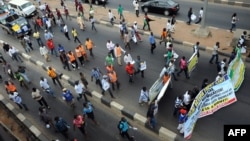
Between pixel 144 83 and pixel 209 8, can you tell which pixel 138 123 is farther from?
pixel 209 8

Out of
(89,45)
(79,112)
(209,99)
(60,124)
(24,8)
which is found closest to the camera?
(209,99)

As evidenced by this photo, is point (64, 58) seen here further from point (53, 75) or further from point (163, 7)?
point (163, 7)

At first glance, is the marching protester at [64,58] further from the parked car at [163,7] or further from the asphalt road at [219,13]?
the asphalt road at [219,13]

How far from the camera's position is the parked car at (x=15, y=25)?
2292 cm

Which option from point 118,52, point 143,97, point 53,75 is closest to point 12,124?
point 53,75

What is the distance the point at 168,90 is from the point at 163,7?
10.3 meters

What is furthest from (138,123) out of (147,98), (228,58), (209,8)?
(209,8)

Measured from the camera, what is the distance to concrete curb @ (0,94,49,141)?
13056mm

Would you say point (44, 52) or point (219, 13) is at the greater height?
point (219, 13)

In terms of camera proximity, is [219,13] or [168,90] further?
[219,13]

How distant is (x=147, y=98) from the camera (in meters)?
13.1

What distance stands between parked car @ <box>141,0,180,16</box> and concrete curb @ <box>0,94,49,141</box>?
13.8m

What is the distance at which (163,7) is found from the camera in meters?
22.2

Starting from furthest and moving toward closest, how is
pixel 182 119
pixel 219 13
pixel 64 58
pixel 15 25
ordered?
pixel 15 25, pixel 219 13, pixel 64 58, pixel 182 119
